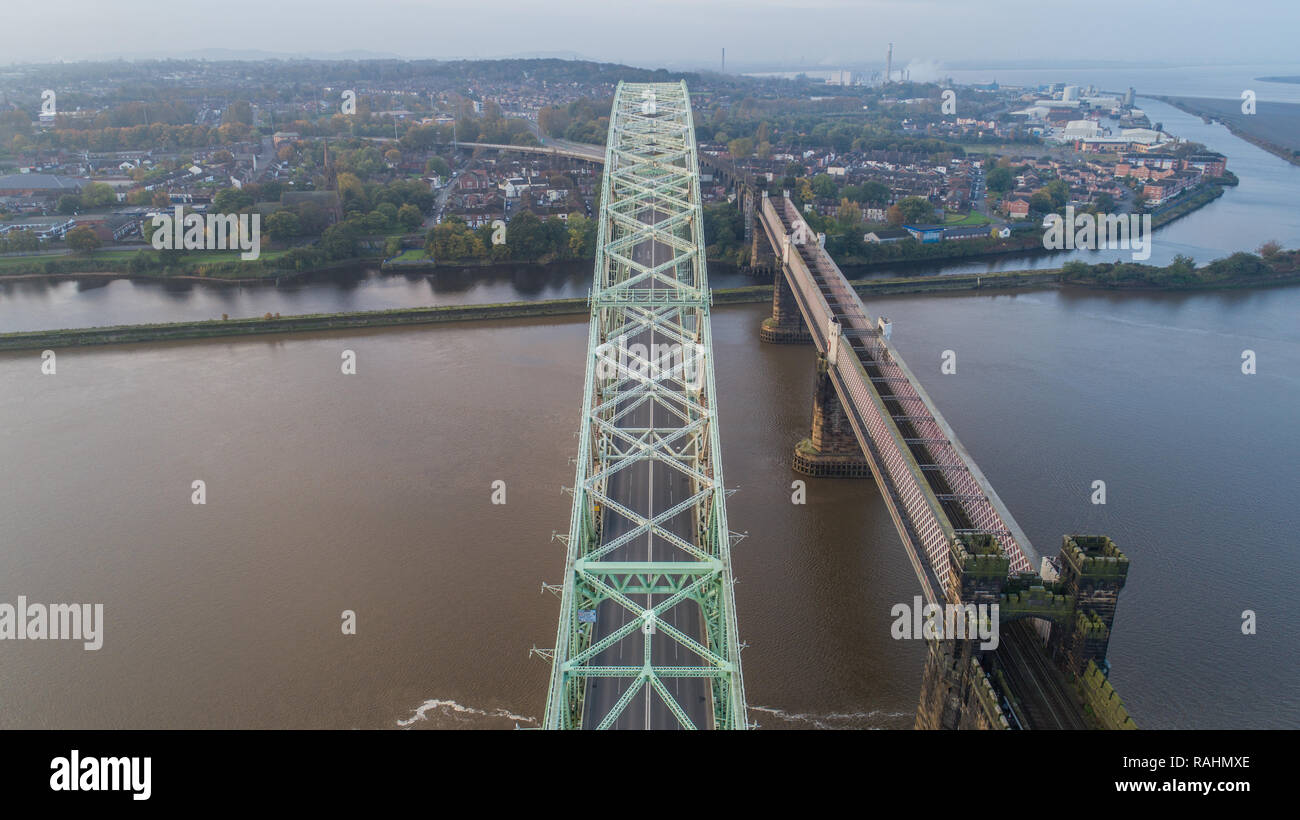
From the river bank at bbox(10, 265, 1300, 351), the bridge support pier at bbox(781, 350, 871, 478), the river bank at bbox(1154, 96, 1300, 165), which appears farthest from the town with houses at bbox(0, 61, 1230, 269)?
the bridge support pier at bbox(781, 350, 871, 478)

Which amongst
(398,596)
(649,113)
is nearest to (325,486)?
(398,596)

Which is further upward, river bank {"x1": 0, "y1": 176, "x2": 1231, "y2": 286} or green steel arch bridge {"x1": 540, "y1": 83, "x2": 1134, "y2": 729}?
river bank {"x1": 0, "y1": 176, "x2": 1231, "y2": 286}

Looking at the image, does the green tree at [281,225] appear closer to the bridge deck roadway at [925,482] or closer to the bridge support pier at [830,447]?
the bridge deck roadway at [925,482]

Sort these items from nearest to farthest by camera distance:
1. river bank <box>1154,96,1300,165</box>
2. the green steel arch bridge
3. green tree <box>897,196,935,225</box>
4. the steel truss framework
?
the steel truss framework, the green steel arch bridge, green tree <box>897,196,935,225</box>, river bank <box>1154,96,1300,165</box>

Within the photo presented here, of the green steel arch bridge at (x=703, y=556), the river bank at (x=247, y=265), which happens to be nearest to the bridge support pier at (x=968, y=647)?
the green steel arch bridge at (x=703, y=556)

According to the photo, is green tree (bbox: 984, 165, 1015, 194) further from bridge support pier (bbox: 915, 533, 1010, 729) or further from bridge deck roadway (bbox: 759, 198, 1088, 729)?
bridge support pier (bbox: 915, 533, 1010, 729)

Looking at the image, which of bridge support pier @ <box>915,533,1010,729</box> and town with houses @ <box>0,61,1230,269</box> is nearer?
bridge support pier @ <box>915,533,1010,729</box>

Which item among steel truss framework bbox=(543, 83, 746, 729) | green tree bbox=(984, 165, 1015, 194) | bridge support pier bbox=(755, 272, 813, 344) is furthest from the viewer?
green tree bbox=(984, 165, 1015, 194)
